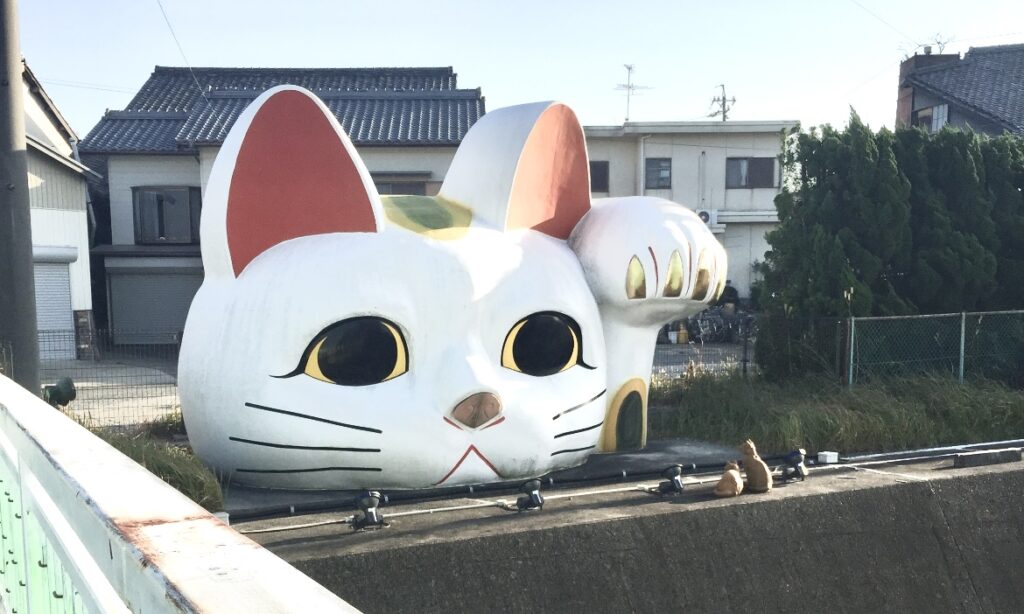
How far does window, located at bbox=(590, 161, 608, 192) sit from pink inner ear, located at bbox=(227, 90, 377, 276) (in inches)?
638

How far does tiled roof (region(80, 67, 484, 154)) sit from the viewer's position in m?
17.7

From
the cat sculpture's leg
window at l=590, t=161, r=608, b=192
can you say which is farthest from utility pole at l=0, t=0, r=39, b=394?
window at l=590, t=161, r=608, b=192

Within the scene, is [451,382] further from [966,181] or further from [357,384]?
[966,181]

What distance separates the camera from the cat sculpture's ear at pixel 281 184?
5.48 meters

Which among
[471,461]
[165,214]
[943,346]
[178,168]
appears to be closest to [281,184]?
[471,461]

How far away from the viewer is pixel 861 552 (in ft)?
18.7

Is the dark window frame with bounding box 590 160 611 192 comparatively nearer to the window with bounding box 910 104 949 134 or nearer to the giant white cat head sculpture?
the window with bounding box 910 104 949 134

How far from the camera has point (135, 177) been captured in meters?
18.2

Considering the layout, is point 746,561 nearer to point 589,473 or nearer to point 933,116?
point 589,473

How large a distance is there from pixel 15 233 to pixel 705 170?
1842cm

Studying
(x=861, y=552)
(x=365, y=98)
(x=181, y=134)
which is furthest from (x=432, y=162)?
(x=861, y=552)

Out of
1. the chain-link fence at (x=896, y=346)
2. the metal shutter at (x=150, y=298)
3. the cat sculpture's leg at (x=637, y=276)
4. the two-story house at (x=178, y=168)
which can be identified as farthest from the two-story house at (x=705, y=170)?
the cat sculpture's leg at (x=637, y=276)

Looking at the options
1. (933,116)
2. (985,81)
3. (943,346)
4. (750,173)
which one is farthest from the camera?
(933,116)

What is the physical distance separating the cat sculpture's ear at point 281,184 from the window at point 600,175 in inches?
637
